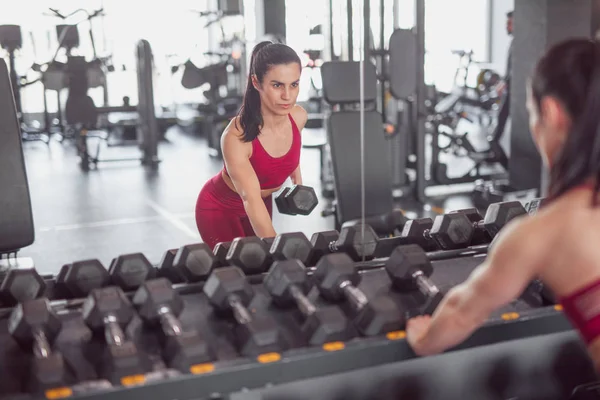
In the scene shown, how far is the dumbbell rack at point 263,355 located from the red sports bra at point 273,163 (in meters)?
0.89

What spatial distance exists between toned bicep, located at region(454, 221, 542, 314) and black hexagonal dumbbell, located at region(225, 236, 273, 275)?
0.46 meters

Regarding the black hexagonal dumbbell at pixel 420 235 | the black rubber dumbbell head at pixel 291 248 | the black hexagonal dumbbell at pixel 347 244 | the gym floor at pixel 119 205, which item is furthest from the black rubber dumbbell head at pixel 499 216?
the gym floor at pixel 119 205

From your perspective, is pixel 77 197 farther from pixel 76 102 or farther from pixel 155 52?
pixel 155 52

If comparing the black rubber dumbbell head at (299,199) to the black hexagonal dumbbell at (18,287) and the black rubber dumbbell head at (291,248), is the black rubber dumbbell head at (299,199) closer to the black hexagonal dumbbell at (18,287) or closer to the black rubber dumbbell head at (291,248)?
the black rubber dumbbell head at (291,248)

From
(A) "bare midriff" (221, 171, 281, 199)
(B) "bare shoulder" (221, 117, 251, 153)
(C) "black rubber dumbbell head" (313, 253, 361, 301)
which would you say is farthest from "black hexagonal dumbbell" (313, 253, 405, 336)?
(A) "bare midriff" (221, 171, 281, 199)

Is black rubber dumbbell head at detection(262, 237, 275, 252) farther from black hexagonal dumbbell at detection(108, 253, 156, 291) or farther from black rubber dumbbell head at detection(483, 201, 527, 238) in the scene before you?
black rubber dumbbell head at detection(483, 201, 527, 238)

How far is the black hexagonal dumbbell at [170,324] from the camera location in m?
0.92

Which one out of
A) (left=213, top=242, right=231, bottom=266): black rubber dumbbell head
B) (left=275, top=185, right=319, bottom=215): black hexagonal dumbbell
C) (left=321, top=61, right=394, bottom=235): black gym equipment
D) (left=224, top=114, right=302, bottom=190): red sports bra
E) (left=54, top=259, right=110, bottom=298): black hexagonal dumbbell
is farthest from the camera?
(left=321, top=61, right=394, bottom=235): black gym equipment

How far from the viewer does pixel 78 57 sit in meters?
6.45

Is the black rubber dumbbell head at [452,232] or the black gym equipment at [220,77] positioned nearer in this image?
the black rubber dumbbell head at [452,232]

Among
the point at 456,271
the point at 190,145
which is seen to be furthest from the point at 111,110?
the point at 456,271

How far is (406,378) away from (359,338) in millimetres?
136

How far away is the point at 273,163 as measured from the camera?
6.83 feet

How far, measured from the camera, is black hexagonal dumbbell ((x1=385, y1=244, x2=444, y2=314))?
1146 millimetres
